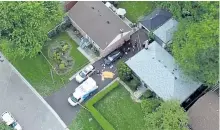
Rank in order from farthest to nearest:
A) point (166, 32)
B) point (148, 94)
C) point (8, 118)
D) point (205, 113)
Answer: point (166, 32) < point (148, 94) < point (8, 118) < point (205, 113)

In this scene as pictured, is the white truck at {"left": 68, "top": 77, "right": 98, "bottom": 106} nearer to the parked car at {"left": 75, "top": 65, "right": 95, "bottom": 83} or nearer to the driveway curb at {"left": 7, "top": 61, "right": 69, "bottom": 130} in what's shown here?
the parked car at {"left": 75, "top": 65, "right": 95, "bottom": 83}

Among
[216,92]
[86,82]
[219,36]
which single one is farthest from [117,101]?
[219,36]

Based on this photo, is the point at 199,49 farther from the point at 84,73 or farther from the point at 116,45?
the point at 84,73

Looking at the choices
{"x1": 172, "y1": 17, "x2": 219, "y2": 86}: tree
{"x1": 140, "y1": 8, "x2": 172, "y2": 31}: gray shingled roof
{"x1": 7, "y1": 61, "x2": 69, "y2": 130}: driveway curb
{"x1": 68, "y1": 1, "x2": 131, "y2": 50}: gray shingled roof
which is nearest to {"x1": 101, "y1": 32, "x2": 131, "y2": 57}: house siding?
{"x1": 68, "y1": 1, "x2": 131, "y2": 50}: gray shingled roof

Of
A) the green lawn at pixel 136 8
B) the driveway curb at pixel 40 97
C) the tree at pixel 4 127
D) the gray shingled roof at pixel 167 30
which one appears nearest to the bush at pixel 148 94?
the gray shingled roof at pixel 167 30

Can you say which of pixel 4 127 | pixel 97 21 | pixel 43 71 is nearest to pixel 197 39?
pixel 97 21

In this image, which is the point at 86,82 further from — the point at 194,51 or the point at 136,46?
the point at 194,51
